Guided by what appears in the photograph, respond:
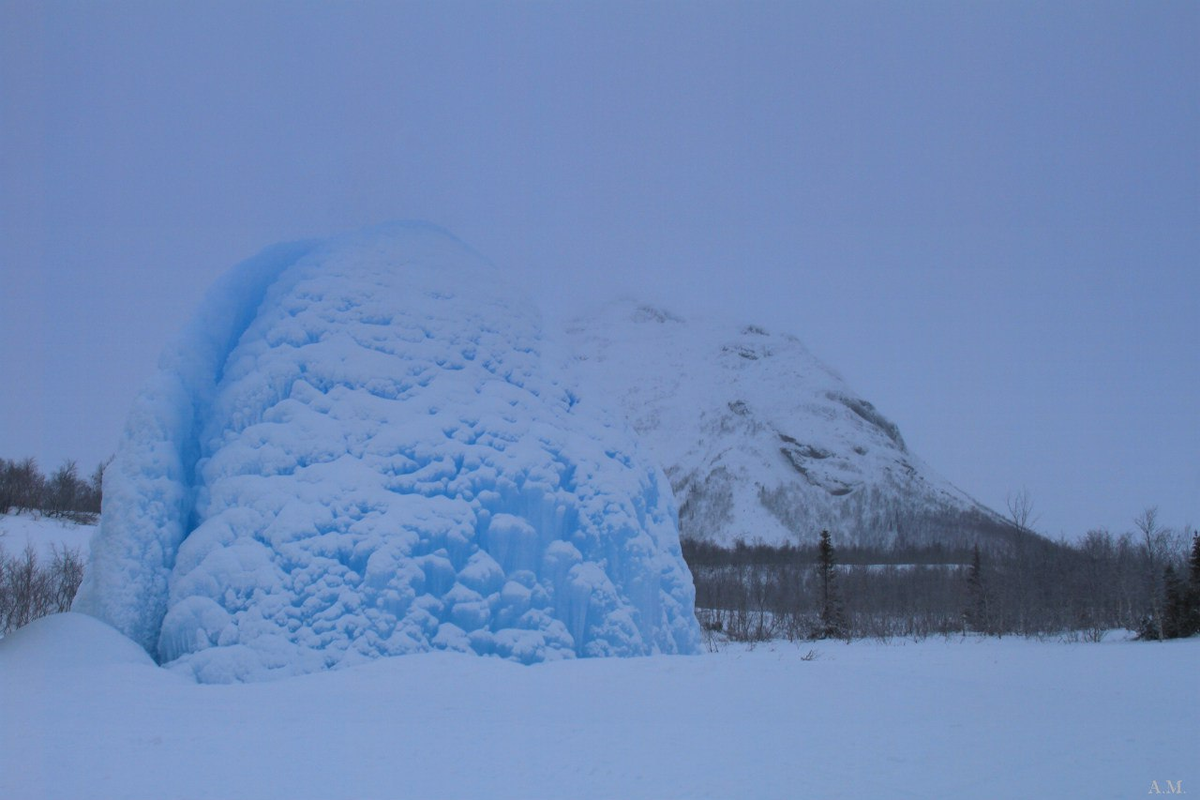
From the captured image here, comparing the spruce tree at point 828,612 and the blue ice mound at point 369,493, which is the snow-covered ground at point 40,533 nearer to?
the blue ice mound at point 369,493

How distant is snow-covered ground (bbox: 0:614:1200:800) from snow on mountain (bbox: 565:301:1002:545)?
9965cm

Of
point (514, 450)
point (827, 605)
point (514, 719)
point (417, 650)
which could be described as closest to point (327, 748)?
point (514, 719)

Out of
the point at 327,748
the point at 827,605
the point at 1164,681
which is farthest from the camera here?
the point at 827,605

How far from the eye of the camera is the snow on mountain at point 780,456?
134 m

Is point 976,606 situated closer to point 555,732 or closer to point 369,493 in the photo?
point 369,493

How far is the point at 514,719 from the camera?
8.02 metres

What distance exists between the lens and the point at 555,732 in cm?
758

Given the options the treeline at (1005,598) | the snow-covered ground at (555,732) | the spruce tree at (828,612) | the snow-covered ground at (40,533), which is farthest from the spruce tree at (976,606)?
the snow-covered ground at (40,533)

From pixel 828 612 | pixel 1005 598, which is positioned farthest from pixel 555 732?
pixel 1005 598

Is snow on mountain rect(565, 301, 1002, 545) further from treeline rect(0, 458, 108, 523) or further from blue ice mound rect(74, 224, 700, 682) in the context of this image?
blue ice mound rect(74, 224, 700, 682)

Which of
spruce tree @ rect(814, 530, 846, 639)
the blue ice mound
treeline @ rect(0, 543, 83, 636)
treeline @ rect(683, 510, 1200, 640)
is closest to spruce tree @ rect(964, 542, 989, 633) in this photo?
treeline @ rect(683, 510, 1200, 640)

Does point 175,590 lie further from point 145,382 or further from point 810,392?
point 810,392

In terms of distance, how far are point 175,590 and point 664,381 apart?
180425mm

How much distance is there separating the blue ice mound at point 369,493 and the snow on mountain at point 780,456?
96.8m
